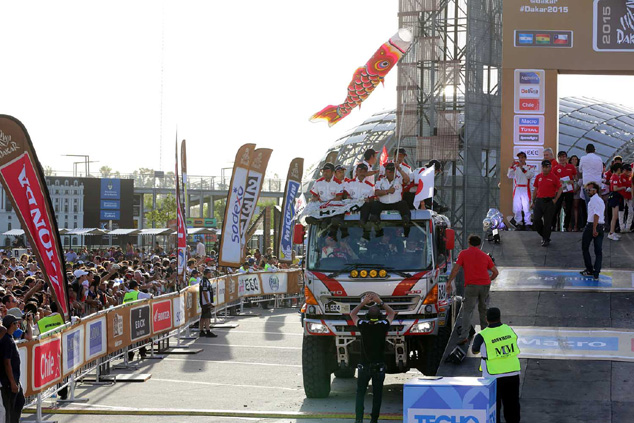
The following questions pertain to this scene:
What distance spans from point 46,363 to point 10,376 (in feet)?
6.05

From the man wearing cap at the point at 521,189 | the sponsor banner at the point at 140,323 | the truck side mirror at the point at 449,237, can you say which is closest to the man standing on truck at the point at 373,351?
the truck side mirror at the point at 449,237

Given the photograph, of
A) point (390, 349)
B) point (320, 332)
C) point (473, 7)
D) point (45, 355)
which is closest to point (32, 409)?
point (45, 355)

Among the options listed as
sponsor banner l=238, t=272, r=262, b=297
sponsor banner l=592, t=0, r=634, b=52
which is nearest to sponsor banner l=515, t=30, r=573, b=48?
sponsor banner l=592, t=0, r=634, b=52

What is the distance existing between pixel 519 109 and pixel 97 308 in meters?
13.6

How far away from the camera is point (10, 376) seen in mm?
11578

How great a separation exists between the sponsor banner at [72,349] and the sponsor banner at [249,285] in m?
17.1

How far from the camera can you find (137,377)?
58.3 ft

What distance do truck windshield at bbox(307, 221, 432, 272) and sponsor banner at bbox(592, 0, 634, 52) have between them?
541 inches

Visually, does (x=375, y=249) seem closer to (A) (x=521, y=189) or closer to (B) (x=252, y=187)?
(A) (x=521, y=189)

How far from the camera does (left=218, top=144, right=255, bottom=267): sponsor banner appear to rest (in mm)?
28781

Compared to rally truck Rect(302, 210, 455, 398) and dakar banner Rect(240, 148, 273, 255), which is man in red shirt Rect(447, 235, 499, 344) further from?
dakar banner Rect(240, 148, 273, 255)

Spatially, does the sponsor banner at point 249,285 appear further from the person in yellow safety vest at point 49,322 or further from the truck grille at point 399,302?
the truck grille at point 399,302

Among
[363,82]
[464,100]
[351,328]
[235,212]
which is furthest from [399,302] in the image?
[464,100]

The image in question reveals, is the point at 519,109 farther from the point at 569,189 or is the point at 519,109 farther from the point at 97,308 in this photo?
the point at 97,308
